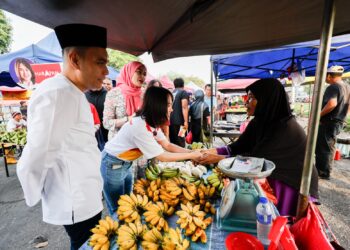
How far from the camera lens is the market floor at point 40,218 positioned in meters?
2.75

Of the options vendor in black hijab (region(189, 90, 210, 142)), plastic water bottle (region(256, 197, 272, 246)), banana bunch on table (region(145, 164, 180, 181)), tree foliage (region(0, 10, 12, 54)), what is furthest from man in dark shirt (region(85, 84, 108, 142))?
tree foliage (region(0, 10, 12, 54))

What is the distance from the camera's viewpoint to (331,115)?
4.33 m

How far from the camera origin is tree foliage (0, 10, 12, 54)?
16.0m

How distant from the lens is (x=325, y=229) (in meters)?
1.01

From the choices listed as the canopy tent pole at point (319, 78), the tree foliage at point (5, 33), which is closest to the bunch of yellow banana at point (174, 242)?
the canopy tent pole at point (319, 78)

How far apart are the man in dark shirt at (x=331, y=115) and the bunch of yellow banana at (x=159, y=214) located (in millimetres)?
4376

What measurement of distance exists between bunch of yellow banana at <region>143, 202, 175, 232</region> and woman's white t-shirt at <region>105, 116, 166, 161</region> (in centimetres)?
58

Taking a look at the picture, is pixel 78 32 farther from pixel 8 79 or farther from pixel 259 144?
pixel 8 79

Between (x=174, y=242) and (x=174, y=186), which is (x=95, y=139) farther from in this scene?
(x=174, y=242)

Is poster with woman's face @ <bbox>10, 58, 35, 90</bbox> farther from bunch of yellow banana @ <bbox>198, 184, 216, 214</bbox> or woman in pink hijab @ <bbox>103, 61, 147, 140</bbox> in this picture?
bunch of yellow banana @ <bbox>198, 184, 216, 214</bbox>

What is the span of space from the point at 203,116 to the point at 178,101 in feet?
4.08

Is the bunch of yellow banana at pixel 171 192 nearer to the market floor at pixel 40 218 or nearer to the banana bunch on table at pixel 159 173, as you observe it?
the banana bunch on table at pixel 159 173

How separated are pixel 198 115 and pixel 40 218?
14.4 ft

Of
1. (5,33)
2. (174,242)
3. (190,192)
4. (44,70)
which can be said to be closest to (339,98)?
(190,192)
